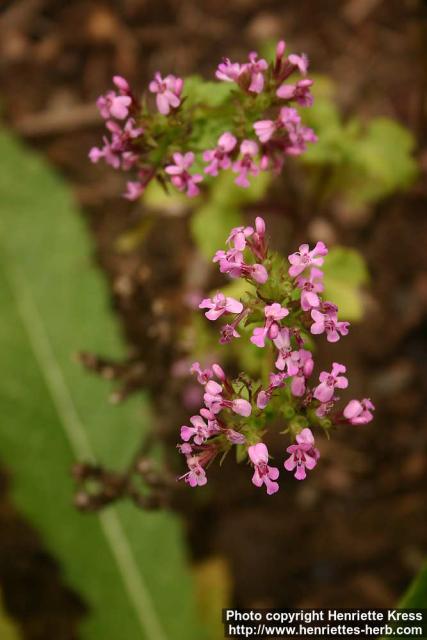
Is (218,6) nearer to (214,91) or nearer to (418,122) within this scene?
(418,122)

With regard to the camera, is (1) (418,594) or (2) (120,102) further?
(1) (418,594)

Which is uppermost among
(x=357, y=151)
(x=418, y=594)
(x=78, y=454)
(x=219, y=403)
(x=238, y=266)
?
(x=357, y=151)

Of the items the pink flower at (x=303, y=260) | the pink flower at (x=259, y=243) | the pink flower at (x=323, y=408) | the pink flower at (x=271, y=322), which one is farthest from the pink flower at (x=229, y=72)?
the pink flower at (x=323, y=408)

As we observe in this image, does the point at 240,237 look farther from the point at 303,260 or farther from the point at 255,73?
the point at 255,73

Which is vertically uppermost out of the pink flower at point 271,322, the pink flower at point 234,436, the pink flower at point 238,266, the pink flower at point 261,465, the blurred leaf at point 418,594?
the pink flower at point 238,266

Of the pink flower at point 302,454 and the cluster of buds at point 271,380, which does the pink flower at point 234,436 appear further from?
the pink flower at point 302,454

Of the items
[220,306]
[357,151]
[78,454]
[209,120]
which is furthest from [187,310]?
[220,306]
